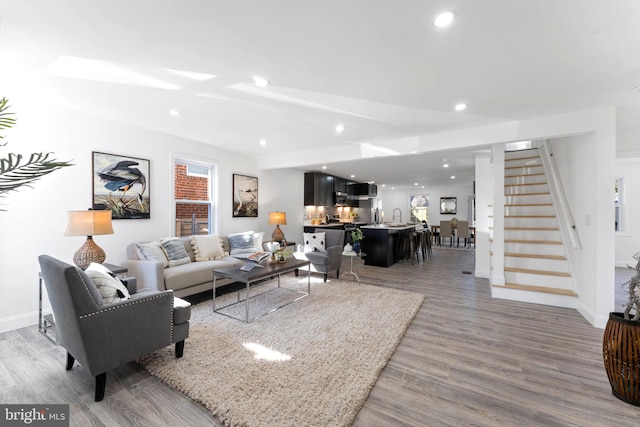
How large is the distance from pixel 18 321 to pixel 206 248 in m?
2.13

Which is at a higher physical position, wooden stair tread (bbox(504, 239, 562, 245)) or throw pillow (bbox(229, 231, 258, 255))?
wooden stair tread (bbox(504, 239, 562, 245))

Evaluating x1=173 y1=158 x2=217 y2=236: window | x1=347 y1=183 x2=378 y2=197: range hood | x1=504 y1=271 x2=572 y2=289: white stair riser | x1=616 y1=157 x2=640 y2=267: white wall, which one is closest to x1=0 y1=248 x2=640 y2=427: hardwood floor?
x1=504 y1=271 x2=572 y2=289: white stair riser

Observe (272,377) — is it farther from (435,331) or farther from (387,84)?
(387,84)

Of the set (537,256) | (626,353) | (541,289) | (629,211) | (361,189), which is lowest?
(541,289)

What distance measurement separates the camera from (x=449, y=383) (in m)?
2.07

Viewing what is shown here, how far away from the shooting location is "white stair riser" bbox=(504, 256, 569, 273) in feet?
13.2

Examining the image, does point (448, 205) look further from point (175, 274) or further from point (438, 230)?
point (175, 274)

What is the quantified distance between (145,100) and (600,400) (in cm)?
489

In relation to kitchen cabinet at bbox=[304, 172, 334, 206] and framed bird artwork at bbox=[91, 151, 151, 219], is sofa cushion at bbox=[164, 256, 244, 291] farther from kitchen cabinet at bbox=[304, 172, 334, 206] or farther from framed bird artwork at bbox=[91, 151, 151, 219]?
kitchen cabinet at bbox=[304, 172, 334, 206]

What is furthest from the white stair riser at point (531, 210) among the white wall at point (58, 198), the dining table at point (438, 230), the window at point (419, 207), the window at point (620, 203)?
the window at point (419, 207)

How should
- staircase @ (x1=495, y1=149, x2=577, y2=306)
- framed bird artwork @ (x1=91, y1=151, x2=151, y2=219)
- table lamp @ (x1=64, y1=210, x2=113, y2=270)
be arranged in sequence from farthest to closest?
staircase @ (x1=495, y1=149, x2=577, y2=306) < framed bird artwork @ (x1=91, y1=151, x2=151, y2=219) < table lamp @ (x1=64, y1=210, x2=113, y2=270)

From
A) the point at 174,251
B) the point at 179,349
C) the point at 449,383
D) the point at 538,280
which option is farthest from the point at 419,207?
the point at 179,349

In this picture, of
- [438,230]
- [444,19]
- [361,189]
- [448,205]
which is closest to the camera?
[444,19]

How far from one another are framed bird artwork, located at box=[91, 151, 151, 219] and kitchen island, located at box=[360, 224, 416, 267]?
4.49 m
